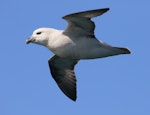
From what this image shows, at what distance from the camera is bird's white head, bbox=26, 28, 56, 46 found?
13562 mm

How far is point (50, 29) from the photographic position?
13.7 metres

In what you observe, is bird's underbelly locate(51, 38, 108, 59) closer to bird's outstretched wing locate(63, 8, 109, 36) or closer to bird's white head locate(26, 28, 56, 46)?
bird's outstretched wing locate(63, 8, 109, 36)

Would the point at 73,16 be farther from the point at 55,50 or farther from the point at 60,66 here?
the point at 60,66

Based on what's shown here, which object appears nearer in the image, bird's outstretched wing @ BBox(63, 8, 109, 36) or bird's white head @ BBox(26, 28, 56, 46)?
bird's outstretched wing @ BBox(63, 8, 109, 36)

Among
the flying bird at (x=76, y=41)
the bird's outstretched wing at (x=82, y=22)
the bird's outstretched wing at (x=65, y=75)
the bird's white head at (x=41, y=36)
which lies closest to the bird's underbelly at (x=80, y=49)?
the flying bird at (x=76, y=41)

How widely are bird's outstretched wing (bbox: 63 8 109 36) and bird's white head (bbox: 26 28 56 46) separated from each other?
0.51m

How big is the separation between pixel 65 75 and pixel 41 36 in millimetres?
2649

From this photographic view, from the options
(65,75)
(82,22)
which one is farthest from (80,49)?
(65,75)

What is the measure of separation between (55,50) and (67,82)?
271 centimetres

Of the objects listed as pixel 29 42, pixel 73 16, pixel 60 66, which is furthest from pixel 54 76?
pixel 73 16

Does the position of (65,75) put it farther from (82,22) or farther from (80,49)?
(82,22)

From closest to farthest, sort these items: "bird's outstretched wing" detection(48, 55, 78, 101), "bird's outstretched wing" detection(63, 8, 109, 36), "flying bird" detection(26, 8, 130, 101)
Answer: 1. "bird's outstretched wing" detection(63, 8, 109, 36)
2. "flying bird" detection(26, 8, 130, 101)
3. "bird's outstretched wing" detection(48, 55, 78, 101)

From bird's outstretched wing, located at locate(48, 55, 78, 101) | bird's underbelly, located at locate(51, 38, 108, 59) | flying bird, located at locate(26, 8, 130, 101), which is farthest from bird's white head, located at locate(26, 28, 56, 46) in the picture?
bird's outstretched wing, located at locate(48, 55, 78, 101)

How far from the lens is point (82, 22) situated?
13141 millimetres
